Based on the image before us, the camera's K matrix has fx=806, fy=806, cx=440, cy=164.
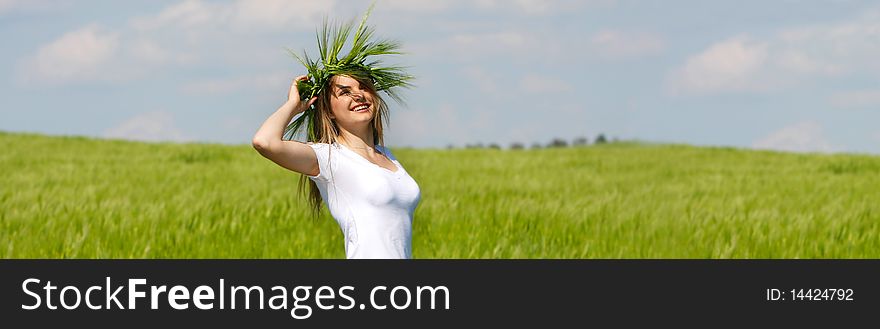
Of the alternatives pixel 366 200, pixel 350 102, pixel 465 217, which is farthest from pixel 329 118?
pixel 465 217

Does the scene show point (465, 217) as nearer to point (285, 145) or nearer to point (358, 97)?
point (358, 97)

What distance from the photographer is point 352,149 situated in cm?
345

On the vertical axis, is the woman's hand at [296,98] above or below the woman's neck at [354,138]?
above

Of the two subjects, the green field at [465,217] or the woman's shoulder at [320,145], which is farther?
the green field at [465,217]

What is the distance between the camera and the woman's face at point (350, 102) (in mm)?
3436

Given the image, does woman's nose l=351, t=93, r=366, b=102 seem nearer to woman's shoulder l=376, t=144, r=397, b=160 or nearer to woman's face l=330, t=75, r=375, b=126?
woman's face l=330, t=75, r=375, b=126

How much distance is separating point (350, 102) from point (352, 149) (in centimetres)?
20

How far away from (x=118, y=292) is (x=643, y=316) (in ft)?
8.59

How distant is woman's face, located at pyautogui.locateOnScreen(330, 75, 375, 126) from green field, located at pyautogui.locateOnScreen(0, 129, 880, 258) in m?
0.60

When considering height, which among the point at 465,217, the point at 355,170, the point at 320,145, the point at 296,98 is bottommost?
the point at 355,170

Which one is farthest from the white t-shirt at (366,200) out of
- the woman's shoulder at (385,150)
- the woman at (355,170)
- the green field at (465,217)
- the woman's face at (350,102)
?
the green field at (465,217)

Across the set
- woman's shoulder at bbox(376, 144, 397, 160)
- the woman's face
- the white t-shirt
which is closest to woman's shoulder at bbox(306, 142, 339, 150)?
the white t-shirt

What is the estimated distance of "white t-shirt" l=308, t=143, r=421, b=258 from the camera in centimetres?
332

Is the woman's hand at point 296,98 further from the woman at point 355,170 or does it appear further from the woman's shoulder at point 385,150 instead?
the woman's shoulder at point 385,150
